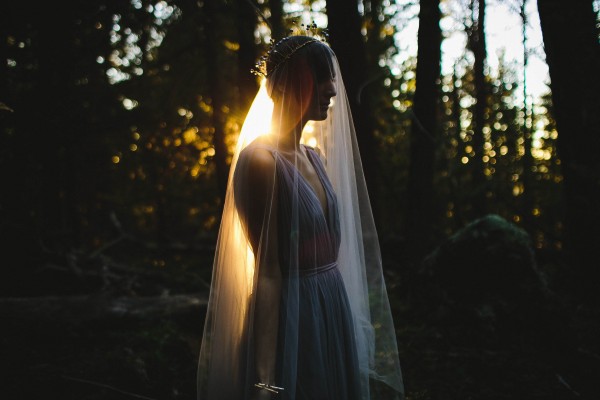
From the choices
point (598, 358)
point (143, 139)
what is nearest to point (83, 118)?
point (143, 139)

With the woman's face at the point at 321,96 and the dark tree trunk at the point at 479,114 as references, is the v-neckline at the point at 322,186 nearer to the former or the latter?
the woman's face at the point at 321,96

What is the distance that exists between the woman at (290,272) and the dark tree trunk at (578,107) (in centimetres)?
199

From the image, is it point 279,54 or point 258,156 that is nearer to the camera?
point 258,156

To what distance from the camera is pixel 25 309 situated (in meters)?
4.57

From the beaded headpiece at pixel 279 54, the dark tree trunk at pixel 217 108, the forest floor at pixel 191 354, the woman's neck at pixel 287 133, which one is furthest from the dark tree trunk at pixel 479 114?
the woman's neck at pixel 287 133

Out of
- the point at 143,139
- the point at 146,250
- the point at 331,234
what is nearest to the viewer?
the point at 331,234

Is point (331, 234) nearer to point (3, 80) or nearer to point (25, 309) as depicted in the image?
point (25, 309)

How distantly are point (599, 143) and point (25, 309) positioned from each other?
18.2ft

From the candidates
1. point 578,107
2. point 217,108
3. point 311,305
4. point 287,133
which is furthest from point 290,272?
point 217,108

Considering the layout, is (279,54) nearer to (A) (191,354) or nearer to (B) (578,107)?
(B) (578,107)

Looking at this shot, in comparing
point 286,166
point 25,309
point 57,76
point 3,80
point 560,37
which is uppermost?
point 57,76

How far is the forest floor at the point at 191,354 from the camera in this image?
3.66 metres

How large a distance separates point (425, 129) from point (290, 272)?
204 inches

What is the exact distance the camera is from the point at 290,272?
172cm
